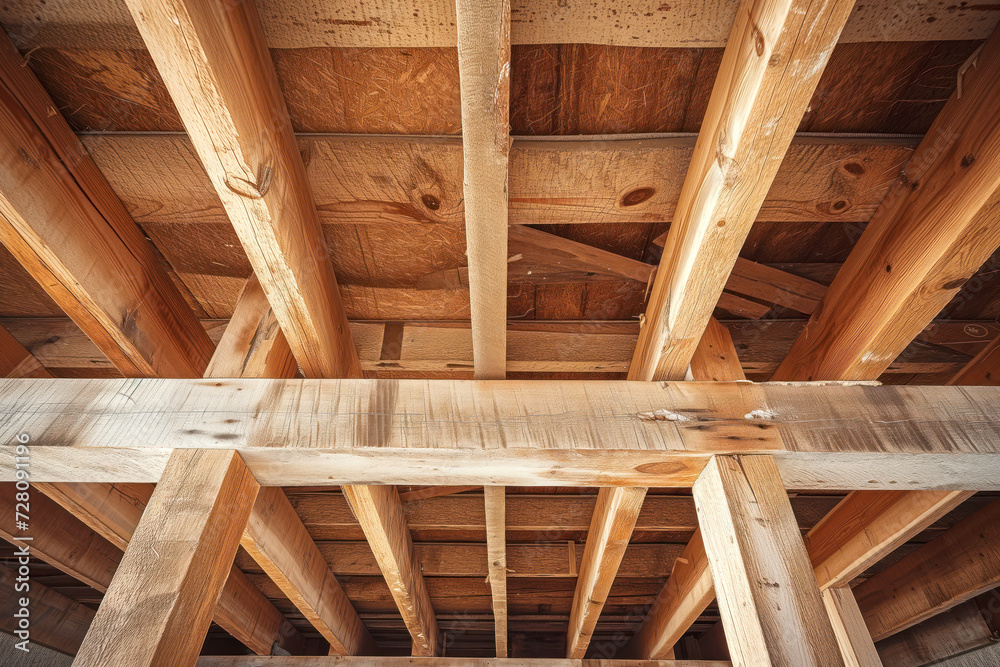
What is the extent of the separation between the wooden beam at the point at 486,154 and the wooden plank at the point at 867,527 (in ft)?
5.08

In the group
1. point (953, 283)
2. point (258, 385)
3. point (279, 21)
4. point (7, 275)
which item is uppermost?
point (7, 275)

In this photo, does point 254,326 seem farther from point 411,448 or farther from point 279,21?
point 279,21

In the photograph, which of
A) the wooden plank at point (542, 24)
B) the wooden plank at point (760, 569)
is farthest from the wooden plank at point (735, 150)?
the wooden plank at point (760, 569)

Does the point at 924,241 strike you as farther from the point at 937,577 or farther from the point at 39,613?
the point at 39,613

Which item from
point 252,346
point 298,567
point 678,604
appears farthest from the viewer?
point 678,604

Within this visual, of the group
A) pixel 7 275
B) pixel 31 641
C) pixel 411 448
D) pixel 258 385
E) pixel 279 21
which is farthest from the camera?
pixel 31 641

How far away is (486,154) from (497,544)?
6.01 ft

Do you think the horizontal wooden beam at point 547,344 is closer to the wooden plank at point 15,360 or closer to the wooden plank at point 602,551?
the wooden plank at point 15,360

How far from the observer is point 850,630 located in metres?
2.38

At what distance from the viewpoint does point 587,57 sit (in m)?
1.19

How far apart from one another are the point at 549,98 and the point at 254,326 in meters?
1.00

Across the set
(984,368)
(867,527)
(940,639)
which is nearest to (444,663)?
(867,527)

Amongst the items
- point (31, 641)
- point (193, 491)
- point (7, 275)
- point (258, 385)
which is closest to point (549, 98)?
point (258, 385)

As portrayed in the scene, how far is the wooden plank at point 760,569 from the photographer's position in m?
1.02
